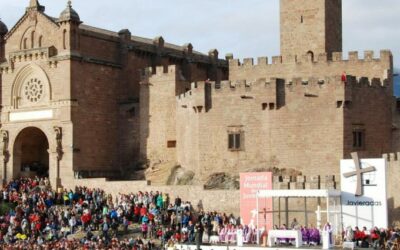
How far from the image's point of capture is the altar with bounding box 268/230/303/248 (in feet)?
125

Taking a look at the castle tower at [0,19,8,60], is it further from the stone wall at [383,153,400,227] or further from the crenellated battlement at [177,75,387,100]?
the stone wall at [383,153,400,227]

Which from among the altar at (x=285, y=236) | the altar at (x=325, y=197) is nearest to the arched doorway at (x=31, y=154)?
the altar at (x=325, y=197)

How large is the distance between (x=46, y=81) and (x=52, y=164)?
217 inches

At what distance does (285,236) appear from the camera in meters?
38.5

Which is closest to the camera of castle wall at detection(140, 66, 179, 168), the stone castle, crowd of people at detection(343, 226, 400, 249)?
crowd of people at detection(343, 226, 400, 249)

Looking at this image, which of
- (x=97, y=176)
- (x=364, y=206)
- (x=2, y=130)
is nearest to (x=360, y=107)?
(x=364, y=206)

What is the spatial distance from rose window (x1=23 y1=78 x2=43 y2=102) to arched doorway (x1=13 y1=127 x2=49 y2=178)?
A: 211 centimetres

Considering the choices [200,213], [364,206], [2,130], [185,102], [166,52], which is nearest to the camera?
[364,206]

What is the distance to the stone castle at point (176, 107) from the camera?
4709 centimetres

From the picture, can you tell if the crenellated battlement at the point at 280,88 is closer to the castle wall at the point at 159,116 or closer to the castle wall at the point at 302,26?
the castle wall at the point at 159,116

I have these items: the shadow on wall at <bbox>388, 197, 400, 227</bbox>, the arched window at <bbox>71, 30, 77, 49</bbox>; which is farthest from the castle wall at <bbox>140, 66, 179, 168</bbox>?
the shadow on wall at <bbox>388, 197, 400, 227</bbox>

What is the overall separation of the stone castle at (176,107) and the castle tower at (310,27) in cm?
7

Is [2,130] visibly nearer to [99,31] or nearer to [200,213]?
[99,31]

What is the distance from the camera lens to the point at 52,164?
54.9 meters
